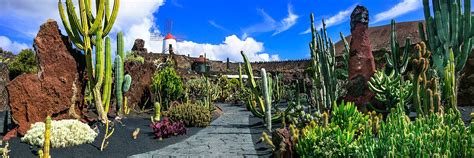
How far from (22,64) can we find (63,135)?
1126 cm

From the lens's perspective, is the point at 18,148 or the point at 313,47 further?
the point at 313,47

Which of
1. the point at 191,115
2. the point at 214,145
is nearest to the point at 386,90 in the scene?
the point at 214,145

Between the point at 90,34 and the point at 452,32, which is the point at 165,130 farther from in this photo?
the point at 452,32

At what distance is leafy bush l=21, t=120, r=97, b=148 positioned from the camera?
6.30m

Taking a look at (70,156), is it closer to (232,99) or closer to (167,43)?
(232,99)

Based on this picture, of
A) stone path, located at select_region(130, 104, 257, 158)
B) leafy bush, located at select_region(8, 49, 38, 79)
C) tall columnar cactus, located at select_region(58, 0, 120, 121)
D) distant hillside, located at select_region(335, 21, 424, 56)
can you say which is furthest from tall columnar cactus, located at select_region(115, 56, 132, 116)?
distant hillside, located at select_region(335, 21, 424, 56)

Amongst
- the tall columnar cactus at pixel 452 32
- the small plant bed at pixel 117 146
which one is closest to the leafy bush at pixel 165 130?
the small plant bed at pixel 117 146

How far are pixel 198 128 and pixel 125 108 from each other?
277 centimetres

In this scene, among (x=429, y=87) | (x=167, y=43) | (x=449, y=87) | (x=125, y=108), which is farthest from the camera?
(x=167, y=43)

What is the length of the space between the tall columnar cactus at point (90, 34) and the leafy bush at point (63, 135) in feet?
4.64

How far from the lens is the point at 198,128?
31.3 ft

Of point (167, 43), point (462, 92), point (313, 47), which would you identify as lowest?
point (462, 92)

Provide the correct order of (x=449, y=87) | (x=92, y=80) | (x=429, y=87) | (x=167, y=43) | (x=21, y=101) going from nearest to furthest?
1. (x=429, y=87)
2. (x=449, y=87)
3. (x=21, y=101)
4. (x=92, y=80)
5. (x=167, y=43)

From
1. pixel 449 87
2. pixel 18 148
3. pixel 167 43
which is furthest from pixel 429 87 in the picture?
pixel 167 43
